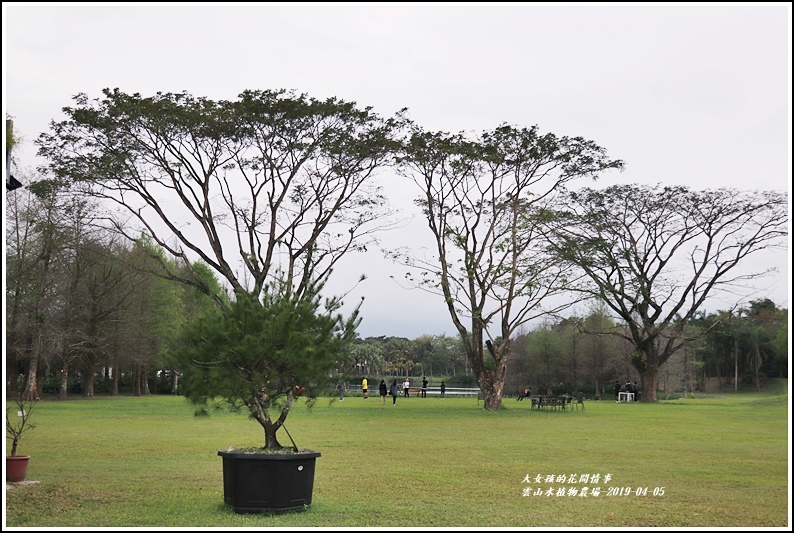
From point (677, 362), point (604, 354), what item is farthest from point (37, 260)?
point (677, 362)

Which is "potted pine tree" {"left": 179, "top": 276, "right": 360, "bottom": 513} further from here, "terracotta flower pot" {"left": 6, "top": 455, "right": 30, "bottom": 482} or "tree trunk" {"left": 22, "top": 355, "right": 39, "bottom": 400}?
"tree trunk" {"left": 22, "top": 355, "right": 39, "bottom": 400}

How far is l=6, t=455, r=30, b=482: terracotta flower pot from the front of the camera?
11203mm

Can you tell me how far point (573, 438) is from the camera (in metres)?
19.6

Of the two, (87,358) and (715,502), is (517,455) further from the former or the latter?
(87,358)

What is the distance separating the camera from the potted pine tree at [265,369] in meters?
9.28

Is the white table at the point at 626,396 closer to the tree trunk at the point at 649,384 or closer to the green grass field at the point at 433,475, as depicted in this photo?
the tree trunk at the point at 649,384

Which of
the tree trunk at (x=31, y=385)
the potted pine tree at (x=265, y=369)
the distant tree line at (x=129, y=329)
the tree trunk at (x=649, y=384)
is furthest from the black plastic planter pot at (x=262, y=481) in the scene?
the tree trunk at (x=649, y=384)

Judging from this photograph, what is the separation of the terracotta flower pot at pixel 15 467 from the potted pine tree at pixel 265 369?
2.69 meters

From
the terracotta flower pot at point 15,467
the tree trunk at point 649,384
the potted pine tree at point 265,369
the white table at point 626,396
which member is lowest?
the white table at point 626,396

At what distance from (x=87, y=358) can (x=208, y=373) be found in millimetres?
40292

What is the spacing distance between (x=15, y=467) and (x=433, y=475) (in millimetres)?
5636

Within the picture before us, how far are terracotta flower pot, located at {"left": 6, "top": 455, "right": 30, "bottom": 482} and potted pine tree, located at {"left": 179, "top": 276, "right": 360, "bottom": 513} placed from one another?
2686 mm

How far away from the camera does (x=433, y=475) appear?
12750 millimetres

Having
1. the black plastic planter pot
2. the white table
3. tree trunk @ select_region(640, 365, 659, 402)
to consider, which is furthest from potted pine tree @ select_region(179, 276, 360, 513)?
the white table
